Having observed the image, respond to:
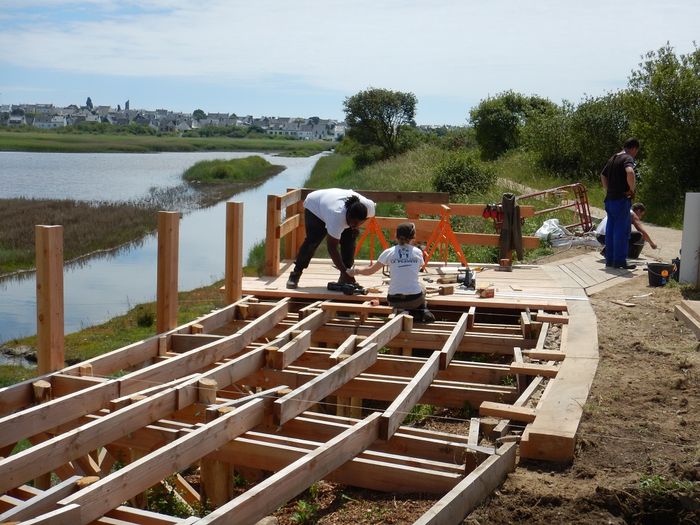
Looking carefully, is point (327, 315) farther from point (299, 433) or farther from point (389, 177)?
point (389, 177)

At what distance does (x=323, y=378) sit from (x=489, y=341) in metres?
2.58

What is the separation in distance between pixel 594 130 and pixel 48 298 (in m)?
25.3

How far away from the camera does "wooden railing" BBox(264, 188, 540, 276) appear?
429 inches

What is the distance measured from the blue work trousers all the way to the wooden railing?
3.41ft

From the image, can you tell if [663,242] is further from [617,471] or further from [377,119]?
[377,119]

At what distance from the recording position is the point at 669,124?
2106 centimetres

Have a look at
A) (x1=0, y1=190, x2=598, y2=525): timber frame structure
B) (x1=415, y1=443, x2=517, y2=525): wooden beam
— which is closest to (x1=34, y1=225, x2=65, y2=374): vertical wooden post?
(x1=0, y1=190, x2=598, y2=525): timber frame structure

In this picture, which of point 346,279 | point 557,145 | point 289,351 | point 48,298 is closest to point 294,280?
point 346,279

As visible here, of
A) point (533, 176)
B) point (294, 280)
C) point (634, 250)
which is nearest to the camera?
point (294, 280)

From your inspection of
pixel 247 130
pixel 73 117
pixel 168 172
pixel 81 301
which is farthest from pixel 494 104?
pixel 73 117

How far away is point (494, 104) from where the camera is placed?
46938 mm

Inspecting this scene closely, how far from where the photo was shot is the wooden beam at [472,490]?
13.5 feet

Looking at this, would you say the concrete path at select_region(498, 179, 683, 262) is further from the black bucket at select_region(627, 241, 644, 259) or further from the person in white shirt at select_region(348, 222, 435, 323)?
the person in white shirt at select_region(348, 222, 435, 323)

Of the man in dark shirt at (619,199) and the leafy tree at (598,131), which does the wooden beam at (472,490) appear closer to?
the man in dark shirt at (619,199)
